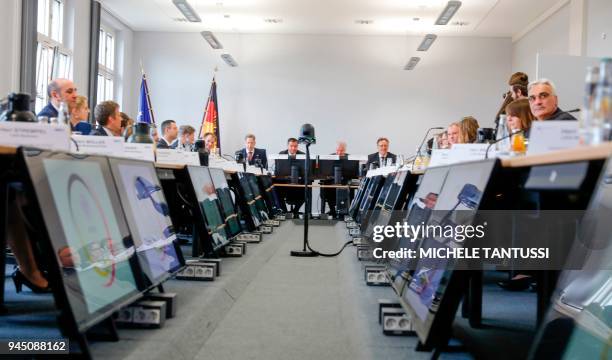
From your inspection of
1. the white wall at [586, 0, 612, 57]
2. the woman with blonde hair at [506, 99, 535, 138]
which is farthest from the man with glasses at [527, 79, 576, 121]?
the white wall at [586, 0, 612, 57]

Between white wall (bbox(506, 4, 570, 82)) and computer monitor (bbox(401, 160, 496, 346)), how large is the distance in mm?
7124

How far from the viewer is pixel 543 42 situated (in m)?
8.84

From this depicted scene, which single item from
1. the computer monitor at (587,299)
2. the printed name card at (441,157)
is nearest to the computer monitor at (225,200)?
the printed name card at (441,157)

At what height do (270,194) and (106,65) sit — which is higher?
(106,65)

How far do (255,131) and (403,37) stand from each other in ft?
10.8

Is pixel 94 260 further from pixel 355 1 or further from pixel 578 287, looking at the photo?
pixel 355 1

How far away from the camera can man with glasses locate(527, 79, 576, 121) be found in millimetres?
2893

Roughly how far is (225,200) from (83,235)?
2.21 metres

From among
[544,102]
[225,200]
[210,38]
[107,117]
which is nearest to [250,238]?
[225,200]

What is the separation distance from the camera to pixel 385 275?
Result: 2.73m

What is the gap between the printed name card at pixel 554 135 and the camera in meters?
1.46

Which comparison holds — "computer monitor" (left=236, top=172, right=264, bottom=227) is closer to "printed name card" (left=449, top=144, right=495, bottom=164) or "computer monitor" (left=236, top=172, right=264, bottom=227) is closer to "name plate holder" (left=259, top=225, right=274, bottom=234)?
"name plate holder" (left=259, top=225, right=274, bottom=234)

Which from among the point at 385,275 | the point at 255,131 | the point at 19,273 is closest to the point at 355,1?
the point at 255,131

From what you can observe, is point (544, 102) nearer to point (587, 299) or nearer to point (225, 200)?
point (587, 299)
